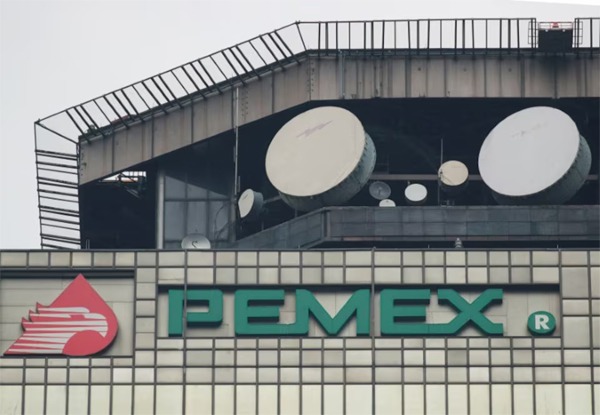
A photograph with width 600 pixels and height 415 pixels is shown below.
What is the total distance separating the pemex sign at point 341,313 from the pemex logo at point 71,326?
11.3 ft

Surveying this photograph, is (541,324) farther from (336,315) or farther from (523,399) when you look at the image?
(336,315)

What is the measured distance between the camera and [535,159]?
106750 millimetres

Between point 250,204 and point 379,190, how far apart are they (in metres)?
7.20

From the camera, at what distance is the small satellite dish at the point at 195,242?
4405 inches

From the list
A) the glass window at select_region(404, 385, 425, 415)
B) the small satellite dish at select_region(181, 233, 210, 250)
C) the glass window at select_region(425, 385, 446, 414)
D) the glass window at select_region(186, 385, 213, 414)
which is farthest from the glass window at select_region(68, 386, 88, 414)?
the glass window at select_region(425, 385, 446, 414)

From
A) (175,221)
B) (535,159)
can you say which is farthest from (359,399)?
(175,221)

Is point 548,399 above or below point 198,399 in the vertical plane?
above

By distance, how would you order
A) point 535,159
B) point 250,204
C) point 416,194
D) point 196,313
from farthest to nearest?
point 250,204 < point 416,194 < point 535,159 < point 196,313

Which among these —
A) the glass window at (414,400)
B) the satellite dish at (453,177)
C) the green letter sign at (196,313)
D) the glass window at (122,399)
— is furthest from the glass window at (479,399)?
the glass window at (122,399)

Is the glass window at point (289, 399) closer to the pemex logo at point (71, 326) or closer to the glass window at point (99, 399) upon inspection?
the glass window at point (99, 399)

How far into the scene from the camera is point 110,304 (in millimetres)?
104312

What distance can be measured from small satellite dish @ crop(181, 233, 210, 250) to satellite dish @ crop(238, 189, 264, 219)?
2560 mm

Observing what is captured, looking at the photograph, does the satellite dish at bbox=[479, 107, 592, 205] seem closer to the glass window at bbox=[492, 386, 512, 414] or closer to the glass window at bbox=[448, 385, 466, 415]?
the glass window at bbox=[492, 386, 512, 414]

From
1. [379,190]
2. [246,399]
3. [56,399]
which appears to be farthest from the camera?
[379,190]
